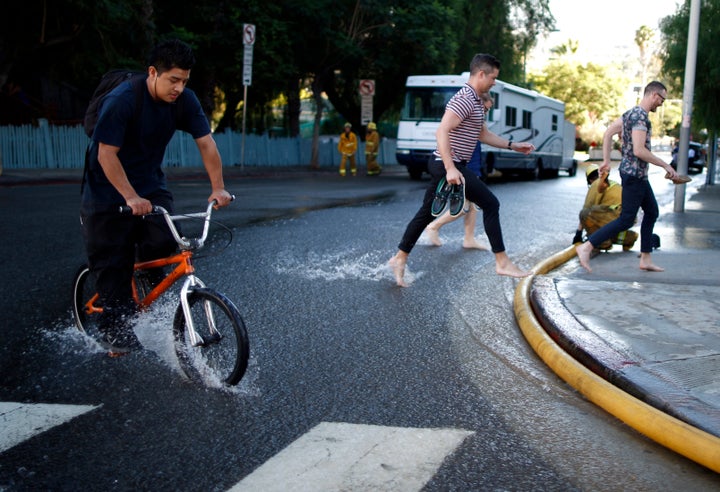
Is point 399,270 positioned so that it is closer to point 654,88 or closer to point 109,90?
point 654,88

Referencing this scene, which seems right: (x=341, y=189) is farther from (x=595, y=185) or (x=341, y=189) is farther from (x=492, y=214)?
(x=492, y=214)

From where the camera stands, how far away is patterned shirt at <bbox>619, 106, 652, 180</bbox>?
285 inches

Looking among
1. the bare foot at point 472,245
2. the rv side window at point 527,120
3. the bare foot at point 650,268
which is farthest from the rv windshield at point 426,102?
the bare foot at point 650,268

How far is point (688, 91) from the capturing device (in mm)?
13195

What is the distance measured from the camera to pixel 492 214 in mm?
6750

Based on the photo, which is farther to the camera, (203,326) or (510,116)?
(510,116)

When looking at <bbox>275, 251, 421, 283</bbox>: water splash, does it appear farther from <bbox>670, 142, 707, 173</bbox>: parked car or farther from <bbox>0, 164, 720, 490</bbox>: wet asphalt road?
<bbox>670, 142, 707, 173</bbox>: parked car

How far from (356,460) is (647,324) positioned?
2.76 meters

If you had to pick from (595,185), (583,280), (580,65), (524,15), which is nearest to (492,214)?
(583,280)

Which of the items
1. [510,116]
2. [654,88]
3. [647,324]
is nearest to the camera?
[647,324]

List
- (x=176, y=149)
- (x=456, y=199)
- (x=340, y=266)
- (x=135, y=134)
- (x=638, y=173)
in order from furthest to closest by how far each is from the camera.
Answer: (x=176, y=149) → (x=340, y=266) → (x=638, y=173) → (x=456, y=199) → (x=135, y=134)

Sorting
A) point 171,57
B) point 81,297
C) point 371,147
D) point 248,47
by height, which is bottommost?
point 81,297

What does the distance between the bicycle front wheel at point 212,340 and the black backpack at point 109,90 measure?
1044 mm

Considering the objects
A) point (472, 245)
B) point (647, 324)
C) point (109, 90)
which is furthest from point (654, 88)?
point (109, 90)
